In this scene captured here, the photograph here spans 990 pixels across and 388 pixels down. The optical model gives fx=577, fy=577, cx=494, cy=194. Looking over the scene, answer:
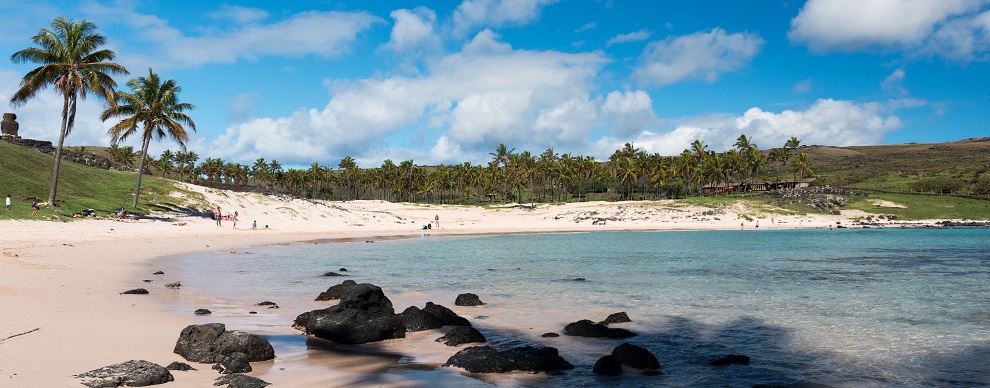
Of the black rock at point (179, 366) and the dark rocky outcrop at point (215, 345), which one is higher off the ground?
the dark rocky outcrop at point (215, 345)

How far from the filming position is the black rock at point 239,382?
7008 mm

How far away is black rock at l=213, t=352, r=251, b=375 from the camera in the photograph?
7.86 metres

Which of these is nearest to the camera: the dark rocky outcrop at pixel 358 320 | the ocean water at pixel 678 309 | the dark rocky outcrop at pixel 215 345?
the dark rocky outcrop at pixel 215 345

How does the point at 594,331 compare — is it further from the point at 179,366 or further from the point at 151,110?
the point at 151,110

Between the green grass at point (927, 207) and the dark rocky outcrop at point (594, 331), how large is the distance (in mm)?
97009

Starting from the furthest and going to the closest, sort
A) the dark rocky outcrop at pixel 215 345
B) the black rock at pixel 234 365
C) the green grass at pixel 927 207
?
1. the green grass at pixel 927 207
2. the dark rocky outcrop at pixel 215 345
3. the black rock at pixel 234 365

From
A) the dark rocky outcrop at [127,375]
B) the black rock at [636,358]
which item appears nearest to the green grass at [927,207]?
the black rock at [636,358]

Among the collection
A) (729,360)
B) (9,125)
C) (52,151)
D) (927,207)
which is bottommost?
(729,360)

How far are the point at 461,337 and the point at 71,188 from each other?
167ft

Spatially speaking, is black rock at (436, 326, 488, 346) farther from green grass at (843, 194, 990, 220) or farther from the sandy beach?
green grass at (843, 194, 990, 220)

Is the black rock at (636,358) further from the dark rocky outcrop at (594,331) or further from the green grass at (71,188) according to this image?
the green grass at (71,188)

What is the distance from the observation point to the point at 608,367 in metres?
8.95

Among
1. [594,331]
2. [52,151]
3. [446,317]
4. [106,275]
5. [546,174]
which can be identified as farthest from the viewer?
[546,174]

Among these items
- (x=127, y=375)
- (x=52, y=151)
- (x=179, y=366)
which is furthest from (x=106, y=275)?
(x=52, y=151)
